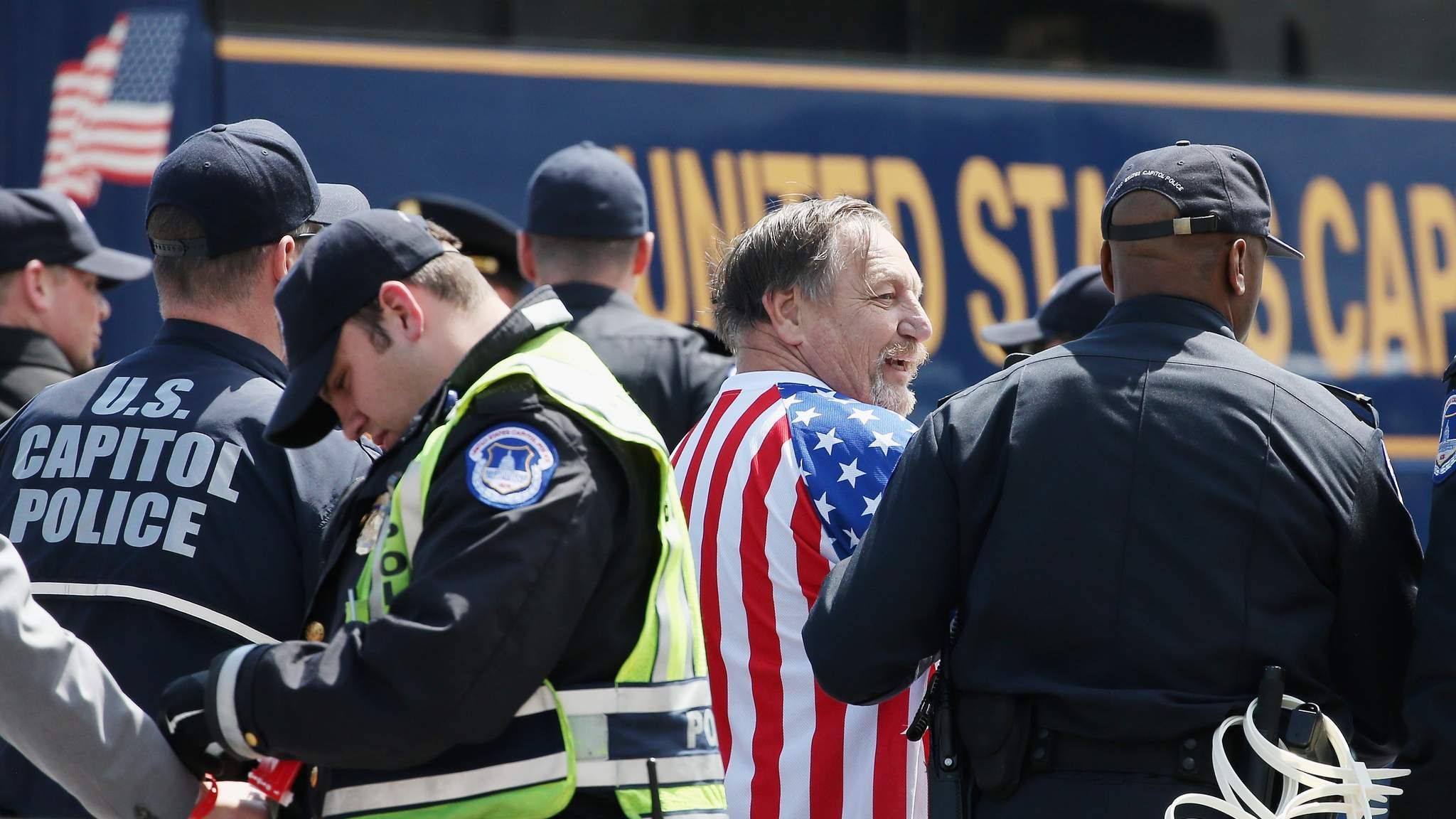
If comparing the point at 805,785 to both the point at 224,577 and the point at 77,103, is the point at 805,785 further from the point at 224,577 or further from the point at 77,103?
the point at 77,103

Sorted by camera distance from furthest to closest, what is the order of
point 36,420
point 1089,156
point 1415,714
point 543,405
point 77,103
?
point 1089,156 < point 77,103 < point 36,420 < point 1415,714 < point 543,405

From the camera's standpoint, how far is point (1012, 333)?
5020 millimetres

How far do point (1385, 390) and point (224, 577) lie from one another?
4906 millimetres

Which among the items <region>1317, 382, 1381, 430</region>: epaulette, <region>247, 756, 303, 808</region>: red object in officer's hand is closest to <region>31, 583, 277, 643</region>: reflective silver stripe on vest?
<region>247, 756, 303, 808</region>: red object in officer's hand

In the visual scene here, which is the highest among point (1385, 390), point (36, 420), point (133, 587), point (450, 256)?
point (450, 256)

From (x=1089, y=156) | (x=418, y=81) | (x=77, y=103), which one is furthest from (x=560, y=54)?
(x=1089, y=156)

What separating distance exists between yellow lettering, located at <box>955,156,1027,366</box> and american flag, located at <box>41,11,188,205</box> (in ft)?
8.59

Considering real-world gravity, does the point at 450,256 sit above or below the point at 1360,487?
above

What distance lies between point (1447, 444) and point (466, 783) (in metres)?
1.51

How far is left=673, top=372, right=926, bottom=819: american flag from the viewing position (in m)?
2.69

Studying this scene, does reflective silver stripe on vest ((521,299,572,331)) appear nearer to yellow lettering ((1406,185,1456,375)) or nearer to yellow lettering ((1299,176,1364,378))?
yellow lettering ((1299,176,1364,378))

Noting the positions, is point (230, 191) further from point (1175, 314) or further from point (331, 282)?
point (1175, 314)

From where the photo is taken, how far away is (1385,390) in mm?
6055

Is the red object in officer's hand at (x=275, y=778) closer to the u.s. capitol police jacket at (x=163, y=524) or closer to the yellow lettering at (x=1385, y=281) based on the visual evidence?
the u.s. capitol police jacket at (x=163, y=524)
